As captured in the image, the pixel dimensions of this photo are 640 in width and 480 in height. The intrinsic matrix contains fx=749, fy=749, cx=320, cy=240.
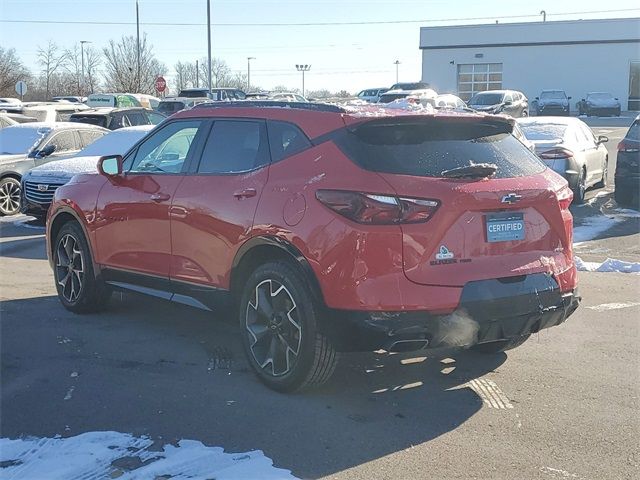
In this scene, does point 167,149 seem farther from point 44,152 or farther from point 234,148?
point 44,152

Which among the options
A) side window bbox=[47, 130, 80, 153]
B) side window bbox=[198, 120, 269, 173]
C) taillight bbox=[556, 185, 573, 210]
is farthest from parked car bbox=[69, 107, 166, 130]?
taillight bbox=[556, 185, 573, 210]

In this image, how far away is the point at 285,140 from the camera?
196 inches

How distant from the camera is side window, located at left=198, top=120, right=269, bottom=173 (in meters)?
5.15

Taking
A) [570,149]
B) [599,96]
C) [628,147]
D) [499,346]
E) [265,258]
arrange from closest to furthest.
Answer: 1. [265,258]
2. [499,346]
3. [628,147]
4. [570,149]
5. [599,96]

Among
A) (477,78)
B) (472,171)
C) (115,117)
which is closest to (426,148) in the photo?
(472,171)

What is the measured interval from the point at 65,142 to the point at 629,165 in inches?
409

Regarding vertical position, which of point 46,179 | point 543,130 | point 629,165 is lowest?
point 46,179

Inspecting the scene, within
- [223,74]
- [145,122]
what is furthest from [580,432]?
[223,74]

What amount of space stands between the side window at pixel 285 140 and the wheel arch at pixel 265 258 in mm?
580

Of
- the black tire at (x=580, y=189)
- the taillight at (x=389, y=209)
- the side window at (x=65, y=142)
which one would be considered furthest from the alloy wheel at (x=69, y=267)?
the black tire at (x=580, y=189)

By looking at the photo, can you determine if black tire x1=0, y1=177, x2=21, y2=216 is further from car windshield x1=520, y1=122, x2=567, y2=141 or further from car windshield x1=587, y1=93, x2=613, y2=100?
car windshield x1=587, y1=93, x2=613, y2=100

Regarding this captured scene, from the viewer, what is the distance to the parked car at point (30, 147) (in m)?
13.6

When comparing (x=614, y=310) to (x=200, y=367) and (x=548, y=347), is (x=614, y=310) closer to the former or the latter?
(x=548, y=347)

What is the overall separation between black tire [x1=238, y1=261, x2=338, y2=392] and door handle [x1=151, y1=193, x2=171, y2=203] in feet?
3.60
